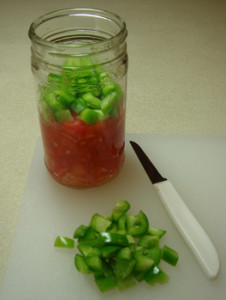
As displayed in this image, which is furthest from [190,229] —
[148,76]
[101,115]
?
[148,76]

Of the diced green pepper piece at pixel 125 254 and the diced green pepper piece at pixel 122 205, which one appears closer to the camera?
the diced green pepper piece at pixel 125 254

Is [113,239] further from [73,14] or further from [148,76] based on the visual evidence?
[148,76]

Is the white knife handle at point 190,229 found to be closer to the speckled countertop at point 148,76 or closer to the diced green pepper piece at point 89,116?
the diced green pepper piece at point 89,116

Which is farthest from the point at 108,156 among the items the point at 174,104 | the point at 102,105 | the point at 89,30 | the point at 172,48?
the point at 172,48

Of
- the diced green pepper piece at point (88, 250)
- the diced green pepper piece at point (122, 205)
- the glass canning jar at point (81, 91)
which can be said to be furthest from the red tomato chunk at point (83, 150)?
the diced green pepper piece at point (88, 250)

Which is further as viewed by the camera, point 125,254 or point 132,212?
point 132,212

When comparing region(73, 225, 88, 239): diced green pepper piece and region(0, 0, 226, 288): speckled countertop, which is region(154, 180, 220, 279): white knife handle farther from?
region(0, 0, 226, 288): speckled countertop
